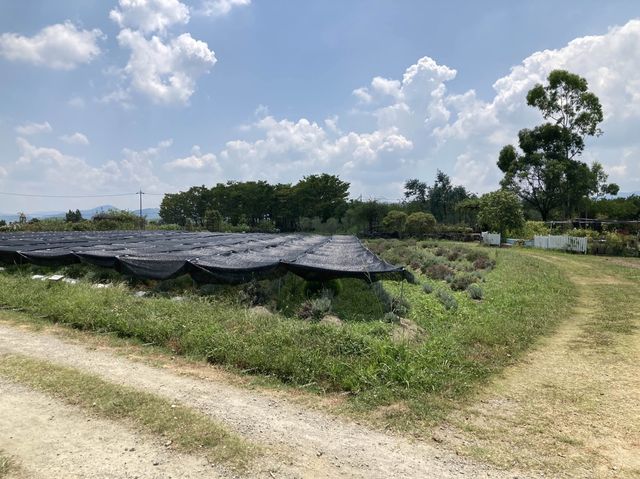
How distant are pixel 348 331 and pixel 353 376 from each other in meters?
1.28

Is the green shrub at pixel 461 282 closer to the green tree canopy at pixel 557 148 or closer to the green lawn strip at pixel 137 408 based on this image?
the green lawn strip at pixel 137 408

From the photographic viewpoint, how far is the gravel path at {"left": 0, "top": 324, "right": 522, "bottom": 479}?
3254 mm

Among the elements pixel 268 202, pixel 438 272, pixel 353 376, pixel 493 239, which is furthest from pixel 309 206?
pixel 353 376

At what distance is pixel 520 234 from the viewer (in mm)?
34344

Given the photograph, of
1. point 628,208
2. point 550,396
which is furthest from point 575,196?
point 550,396

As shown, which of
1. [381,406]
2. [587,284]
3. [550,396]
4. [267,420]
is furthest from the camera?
[587,284]

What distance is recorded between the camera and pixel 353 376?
499 cm

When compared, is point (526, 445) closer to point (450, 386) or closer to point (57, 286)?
point (450, 386)

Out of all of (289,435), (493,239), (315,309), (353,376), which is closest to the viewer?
(289,435)

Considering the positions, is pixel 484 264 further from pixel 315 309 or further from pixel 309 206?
pixel 309 206

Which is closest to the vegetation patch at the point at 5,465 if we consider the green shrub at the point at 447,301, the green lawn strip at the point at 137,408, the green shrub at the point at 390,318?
the green lawn strip at the point at 137,408

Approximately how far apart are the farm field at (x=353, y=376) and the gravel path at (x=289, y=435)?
0.7 inches

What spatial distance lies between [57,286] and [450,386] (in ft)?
29.9

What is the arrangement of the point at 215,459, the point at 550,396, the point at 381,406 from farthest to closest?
the point at 550,396, the point at 381,406, the point at 215,459
